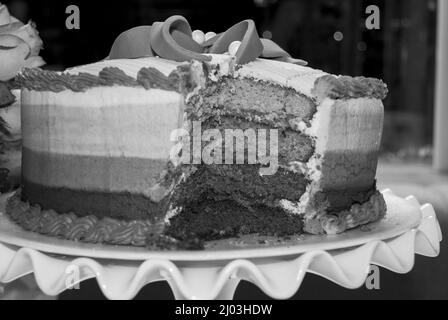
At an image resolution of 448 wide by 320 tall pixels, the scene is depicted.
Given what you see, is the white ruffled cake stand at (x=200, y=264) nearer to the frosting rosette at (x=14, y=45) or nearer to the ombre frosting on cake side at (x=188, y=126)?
the ombre frosting on cake side at (x=188, y=126)

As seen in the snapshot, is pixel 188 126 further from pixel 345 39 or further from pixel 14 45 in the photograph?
pixel 345 39

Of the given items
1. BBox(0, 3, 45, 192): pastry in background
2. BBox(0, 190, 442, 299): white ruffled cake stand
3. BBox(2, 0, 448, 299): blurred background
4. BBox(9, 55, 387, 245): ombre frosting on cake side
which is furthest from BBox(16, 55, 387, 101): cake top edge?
BBox(2, 0, 448, 299): blurred background

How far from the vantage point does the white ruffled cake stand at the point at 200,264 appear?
5.34ft

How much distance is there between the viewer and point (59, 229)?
212 centimetres

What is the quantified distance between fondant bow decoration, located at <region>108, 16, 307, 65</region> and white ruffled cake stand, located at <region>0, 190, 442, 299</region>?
860 millimetres

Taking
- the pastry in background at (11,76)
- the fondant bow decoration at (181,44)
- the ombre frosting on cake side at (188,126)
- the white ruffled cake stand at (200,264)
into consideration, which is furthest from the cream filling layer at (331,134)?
the pastry in background at (11,76)

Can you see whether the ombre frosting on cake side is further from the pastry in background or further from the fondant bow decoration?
the pastry in background

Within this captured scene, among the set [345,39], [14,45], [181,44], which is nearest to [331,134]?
[181,44]

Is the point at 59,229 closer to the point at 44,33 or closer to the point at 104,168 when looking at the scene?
the point at 104,168

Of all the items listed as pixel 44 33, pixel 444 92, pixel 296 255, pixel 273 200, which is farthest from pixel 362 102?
pixel 444 92

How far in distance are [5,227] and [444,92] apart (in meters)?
5.65

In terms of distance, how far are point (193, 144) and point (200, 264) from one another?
62cm

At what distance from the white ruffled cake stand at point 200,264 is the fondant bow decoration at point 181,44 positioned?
0.86m

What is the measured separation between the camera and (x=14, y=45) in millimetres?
2744
